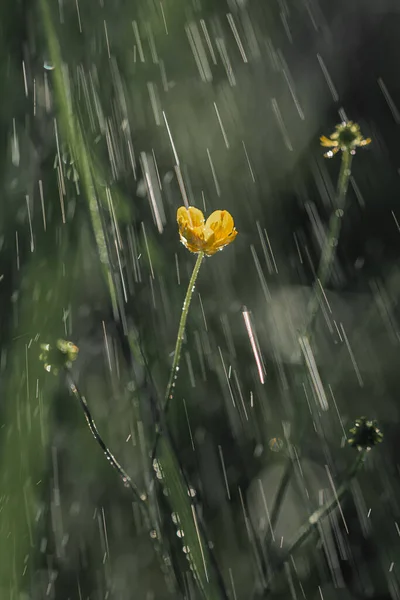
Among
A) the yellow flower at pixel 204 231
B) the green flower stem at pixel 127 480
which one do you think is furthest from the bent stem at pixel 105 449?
the yellow flower at pixel 204 231

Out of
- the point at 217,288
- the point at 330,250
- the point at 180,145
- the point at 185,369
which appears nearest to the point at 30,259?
the point at 330,250

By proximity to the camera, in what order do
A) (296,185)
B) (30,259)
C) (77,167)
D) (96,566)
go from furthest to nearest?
(296,185)
(96,566)
(30,259)
(77,167)

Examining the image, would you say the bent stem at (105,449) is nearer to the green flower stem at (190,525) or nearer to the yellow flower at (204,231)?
the green flower stem at (190,525)

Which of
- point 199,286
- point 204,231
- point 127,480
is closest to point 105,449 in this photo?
point 127,480

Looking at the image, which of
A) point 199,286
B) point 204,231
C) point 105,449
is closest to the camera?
point 105,449

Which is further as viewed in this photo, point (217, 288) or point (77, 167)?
point (217, 288)

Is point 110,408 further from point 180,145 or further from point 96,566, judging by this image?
point 180,145

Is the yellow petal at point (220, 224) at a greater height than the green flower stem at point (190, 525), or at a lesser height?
greater

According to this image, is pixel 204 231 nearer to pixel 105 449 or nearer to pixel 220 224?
pixel 220 224

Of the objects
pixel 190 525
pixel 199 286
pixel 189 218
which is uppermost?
pixel 189 218
